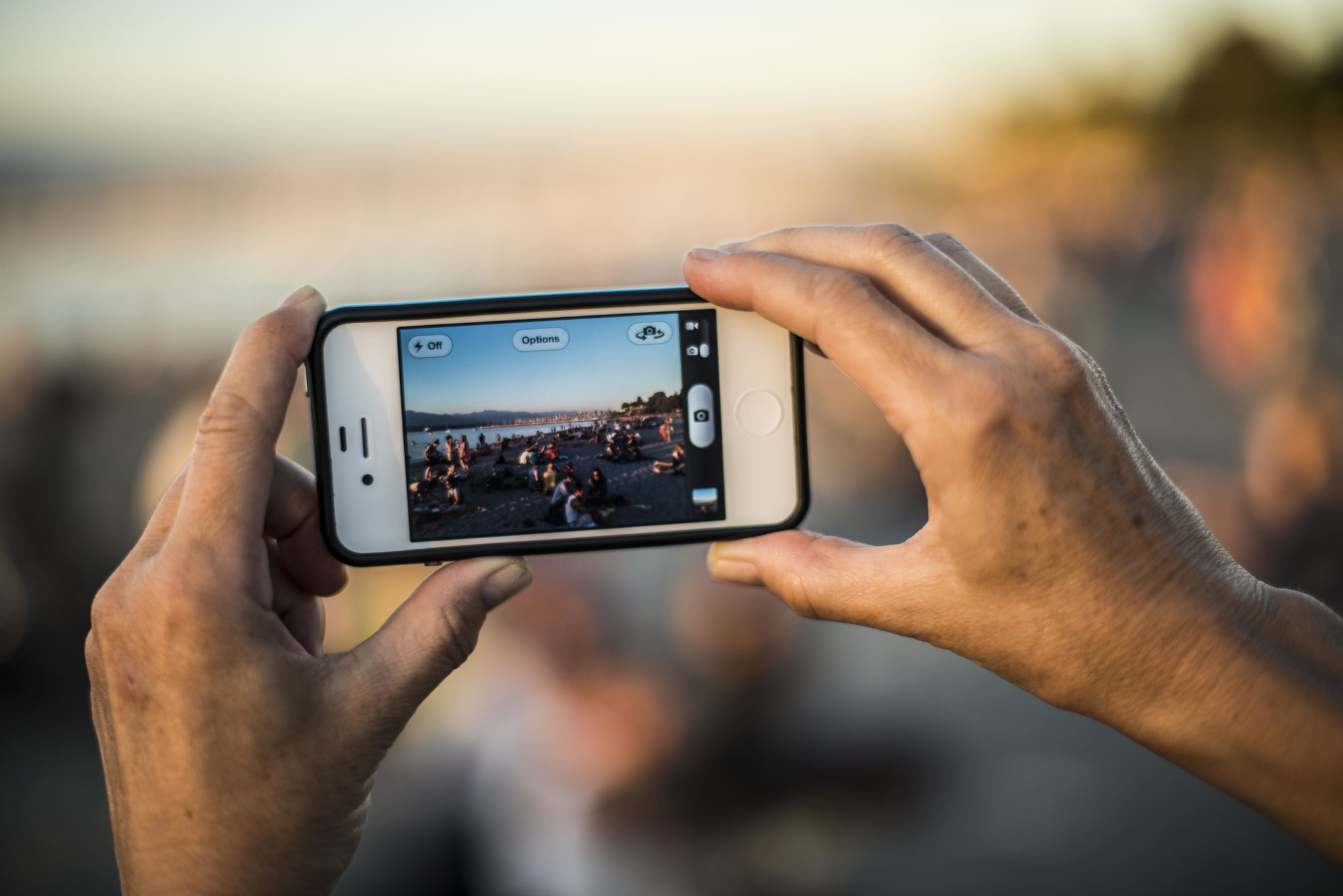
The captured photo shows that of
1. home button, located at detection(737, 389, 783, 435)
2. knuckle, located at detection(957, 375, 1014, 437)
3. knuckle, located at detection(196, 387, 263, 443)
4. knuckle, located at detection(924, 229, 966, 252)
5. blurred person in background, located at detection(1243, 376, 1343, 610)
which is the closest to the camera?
knuckle, located at detection(957, 375, 1014, 437)

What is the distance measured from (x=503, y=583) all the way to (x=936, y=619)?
677mm

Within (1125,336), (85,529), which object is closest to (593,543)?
(1125,336)

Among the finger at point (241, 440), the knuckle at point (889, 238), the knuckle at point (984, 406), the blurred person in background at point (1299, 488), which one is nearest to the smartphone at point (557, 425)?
the finger at point (241, 440)

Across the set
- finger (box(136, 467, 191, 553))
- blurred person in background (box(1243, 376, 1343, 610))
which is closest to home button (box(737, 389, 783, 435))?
finger (box(136, 467, 191, 553))

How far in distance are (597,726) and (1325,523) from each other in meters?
3.94

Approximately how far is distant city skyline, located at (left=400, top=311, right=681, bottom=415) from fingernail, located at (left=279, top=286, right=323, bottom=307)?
0.15 m

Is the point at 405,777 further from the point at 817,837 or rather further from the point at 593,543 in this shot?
the point at 593,543

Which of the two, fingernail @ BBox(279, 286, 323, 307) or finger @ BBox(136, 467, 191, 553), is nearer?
finger @ BBox(136, 467, 191, 553)

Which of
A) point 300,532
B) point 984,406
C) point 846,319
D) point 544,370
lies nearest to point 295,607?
point 300,532

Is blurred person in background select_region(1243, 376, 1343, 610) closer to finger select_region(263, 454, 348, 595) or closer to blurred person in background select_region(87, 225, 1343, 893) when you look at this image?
blurred person in background select_region(87, 225, 1343, 893)

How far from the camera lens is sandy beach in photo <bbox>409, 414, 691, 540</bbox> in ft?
3.83

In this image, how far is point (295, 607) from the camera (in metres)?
1.25

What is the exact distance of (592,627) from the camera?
10.4 ft

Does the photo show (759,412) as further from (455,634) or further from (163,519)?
(163,519)
